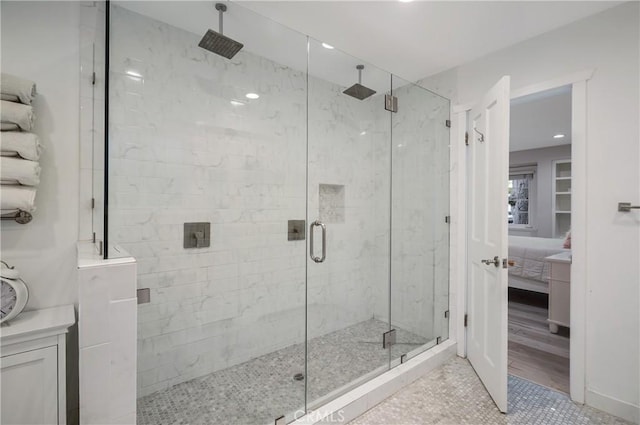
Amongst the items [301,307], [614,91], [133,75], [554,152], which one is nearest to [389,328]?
[301,307]

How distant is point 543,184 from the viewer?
570 centimetres

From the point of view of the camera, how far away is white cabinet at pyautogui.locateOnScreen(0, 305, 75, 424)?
4.10 feet

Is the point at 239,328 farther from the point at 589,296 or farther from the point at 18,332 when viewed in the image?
the point at 589,296

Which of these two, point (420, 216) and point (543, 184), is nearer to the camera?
point (420, 216)

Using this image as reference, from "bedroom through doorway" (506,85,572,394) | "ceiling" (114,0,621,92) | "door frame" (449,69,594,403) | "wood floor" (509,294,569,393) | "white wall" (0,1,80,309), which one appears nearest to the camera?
"white wall" (0,1,80,309)

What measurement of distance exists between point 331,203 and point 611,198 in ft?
6.27

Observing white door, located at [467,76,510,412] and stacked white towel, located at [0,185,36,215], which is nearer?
stacked white towel, located at [0,185,36,215]

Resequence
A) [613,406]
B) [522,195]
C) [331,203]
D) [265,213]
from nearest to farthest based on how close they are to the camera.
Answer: [613,406] → [265,213] → [331,203] → [522,195]

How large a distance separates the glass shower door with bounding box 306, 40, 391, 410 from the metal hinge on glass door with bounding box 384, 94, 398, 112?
51 mm

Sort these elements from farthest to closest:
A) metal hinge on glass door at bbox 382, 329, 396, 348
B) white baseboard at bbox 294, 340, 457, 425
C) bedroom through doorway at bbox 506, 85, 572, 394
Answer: bedroom through doorway at bbox 506, 85, 572, 394
metal hinge on glass door at bbox 382, 329, 396, 348
white baseboard at bbox 294, 340, 457, 425

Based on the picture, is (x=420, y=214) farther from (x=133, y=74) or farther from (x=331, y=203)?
(x=133, y=74)

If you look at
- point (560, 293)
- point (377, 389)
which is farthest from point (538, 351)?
point (377, 389)

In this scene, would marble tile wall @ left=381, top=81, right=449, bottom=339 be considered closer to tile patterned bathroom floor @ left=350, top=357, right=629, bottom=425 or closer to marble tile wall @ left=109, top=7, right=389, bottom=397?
marble tile wall @ left=109, top=7, right=389, bottom=397

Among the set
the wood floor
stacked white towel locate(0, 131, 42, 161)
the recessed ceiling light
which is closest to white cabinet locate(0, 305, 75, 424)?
stacked white towel locate(0, 131, 42, 161)
